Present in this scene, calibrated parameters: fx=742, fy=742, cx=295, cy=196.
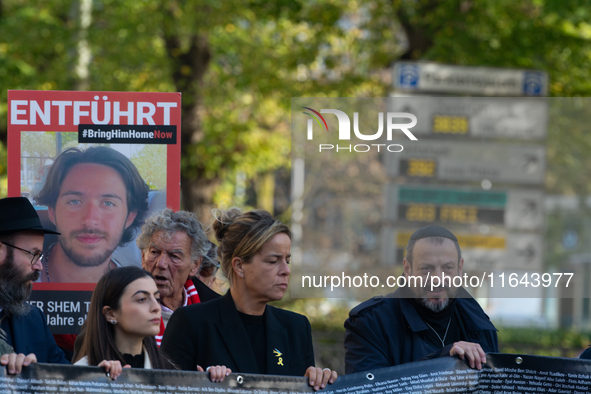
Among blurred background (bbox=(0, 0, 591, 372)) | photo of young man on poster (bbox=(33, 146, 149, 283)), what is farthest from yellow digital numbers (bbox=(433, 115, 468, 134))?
photo of young man on poster (bbox=(33, 146, 149, 283))

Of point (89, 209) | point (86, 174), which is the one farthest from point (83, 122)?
point (89, 209)

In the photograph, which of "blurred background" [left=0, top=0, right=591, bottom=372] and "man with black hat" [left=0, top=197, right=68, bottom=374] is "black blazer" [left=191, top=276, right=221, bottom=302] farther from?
"blurred background" [left=0, top=0, right=591, bottom=372]

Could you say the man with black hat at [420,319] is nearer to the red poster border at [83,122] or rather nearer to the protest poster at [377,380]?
the protest poster at [377,380]

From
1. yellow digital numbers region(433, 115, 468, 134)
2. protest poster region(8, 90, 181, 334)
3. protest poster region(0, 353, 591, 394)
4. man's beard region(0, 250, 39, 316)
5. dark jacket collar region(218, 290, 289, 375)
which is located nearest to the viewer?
protest poster region(0, 353, 591, 394)

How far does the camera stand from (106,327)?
307 cm

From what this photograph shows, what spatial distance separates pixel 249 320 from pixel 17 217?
3.93 feet

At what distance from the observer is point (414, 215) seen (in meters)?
9.33

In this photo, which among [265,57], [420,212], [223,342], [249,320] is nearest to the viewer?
[223,342]

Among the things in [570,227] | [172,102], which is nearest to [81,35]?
[172,102]

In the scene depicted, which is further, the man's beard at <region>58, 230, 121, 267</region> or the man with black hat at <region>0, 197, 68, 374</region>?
the man's beard at <region>58, 230, 121, 267</region>

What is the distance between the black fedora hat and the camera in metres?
3.41

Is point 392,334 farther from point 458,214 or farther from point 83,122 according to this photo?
point 458,214

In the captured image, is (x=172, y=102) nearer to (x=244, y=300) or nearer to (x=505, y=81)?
(x=244, y=300)

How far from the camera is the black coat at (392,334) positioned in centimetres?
341
